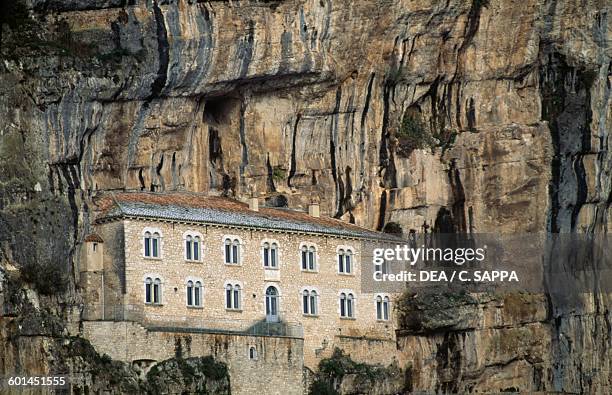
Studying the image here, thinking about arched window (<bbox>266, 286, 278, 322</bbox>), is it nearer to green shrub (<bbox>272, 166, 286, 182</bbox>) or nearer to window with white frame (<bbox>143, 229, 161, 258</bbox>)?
window with white frame (<bbox>143, 229, 161, 258</bbox>)

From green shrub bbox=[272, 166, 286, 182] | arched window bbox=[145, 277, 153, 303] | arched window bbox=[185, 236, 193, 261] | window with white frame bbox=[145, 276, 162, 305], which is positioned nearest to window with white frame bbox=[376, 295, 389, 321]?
green shrub bbox=[272, 166, 286, 182]

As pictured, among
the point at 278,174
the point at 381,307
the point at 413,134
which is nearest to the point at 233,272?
the point at 278,174

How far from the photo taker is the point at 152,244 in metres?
130

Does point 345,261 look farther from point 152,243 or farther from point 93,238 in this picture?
point 93,238

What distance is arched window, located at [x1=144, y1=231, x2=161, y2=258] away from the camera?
130 metres

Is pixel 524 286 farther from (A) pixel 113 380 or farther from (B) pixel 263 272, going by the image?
(A) pixel 113 380

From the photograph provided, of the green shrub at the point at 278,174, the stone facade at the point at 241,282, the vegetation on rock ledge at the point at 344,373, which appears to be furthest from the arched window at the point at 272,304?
the green shrub at the point at 278,174

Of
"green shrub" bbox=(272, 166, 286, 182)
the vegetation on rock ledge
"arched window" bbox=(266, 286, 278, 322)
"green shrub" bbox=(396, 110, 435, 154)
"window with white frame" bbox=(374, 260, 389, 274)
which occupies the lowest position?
the vegetation on rock ledge

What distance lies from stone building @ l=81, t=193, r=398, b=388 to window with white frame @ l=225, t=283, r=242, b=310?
4cm

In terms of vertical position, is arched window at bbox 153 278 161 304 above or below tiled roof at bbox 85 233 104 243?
below

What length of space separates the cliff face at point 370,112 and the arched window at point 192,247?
4.42 m

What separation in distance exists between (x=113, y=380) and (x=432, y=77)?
27.7 m

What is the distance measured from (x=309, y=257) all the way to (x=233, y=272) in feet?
16.2

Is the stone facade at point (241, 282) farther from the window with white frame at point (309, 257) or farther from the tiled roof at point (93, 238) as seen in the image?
the tiled roof at point (93, 238)
